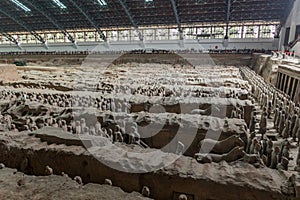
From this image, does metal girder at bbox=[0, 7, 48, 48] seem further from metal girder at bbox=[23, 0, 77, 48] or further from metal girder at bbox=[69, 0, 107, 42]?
metal girder at bbox=[69, 0, 107, 42]

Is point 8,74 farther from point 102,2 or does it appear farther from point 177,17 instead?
point 177,17

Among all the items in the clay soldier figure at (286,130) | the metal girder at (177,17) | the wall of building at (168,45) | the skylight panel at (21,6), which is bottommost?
the clay soldier figure at (286,130)

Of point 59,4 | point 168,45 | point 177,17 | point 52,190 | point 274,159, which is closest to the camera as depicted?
point 52,190

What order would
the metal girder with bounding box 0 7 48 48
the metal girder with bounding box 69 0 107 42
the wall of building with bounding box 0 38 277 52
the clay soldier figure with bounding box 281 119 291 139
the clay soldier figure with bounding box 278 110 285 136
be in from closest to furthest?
the clay soldier figure with bounding box 281 119 291 139
the clay soldier figure with bounding box 278 110 285 136
the metal girder with bounding box 69 0 107 42
the wall of building with bounding box 0 38 277 52
the metal girder with bounding box 0 7 48 48

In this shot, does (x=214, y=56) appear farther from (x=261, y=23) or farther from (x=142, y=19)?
(x=142, y=19)

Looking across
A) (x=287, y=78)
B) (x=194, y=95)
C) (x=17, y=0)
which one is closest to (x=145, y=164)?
(x=194, y=95)

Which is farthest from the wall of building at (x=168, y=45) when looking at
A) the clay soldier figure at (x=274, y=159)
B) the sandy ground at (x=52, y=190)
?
the sandy ground at (x=52, y=190)

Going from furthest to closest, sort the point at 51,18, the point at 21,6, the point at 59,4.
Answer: the point at 51,18
the point at 21,6
the point at 59,4

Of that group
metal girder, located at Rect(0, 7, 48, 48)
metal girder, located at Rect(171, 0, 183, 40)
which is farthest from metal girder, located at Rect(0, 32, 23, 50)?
metal girder, located at Rect(171, 0, 183, 40)

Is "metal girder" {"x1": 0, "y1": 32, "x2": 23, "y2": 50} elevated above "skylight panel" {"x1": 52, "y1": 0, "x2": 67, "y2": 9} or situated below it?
below

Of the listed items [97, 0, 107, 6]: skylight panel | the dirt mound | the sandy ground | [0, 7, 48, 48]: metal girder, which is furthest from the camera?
[0, 7, 48, 48]: metal girder

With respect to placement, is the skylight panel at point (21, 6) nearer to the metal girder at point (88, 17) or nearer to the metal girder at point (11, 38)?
the metal girder at point (88, 17)

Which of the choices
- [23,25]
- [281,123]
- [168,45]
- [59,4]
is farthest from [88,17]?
[281,123]

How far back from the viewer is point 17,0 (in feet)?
77.9
